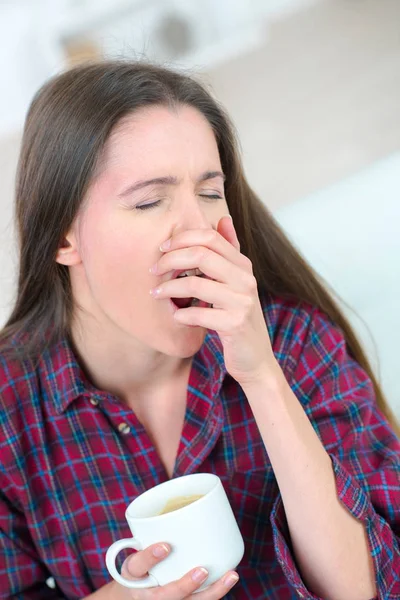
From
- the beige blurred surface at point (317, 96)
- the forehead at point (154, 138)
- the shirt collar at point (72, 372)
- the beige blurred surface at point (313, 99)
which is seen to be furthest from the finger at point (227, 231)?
the beige blurred surface at point (317, 96)

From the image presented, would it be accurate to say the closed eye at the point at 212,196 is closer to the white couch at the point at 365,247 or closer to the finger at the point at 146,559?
the white couch at the point at 365,247

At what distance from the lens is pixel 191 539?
2.68ft

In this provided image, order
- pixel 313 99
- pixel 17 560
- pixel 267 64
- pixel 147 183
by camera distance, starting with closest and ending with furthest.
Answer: pixel 147 183 < pixel 17 560 < pixel 313 99 < pixel 267 64

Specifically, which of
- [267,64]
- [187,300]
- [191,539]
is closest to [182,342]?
[187,300]

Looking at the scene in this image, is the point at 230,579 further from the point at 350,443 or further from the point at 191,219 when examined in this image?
the point at 191,219

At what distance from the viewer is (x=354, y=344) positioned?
1.26 metres

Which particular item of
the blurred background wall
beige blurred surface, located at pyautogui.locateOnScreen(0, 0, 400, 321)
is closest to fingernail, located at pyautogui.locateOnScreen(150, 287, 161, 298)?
the blurred background wall

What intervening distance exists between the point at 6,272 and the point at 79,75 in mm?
1012

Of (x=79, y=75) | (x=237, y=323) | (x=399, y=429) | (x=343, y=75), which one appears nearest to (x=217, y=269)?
(x=237, y=323)

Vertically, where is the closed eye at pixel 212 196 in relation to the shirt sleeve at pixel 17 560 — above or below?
above

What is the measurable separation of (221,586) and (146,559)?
95mm

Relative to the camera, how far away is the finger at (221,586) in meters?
0.85

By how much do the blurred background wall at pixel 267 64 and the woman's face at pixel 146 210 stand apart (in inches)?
35.3

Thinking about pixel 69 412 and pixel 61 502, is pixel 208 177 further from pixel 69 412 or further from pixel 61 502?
pixel 61 502
